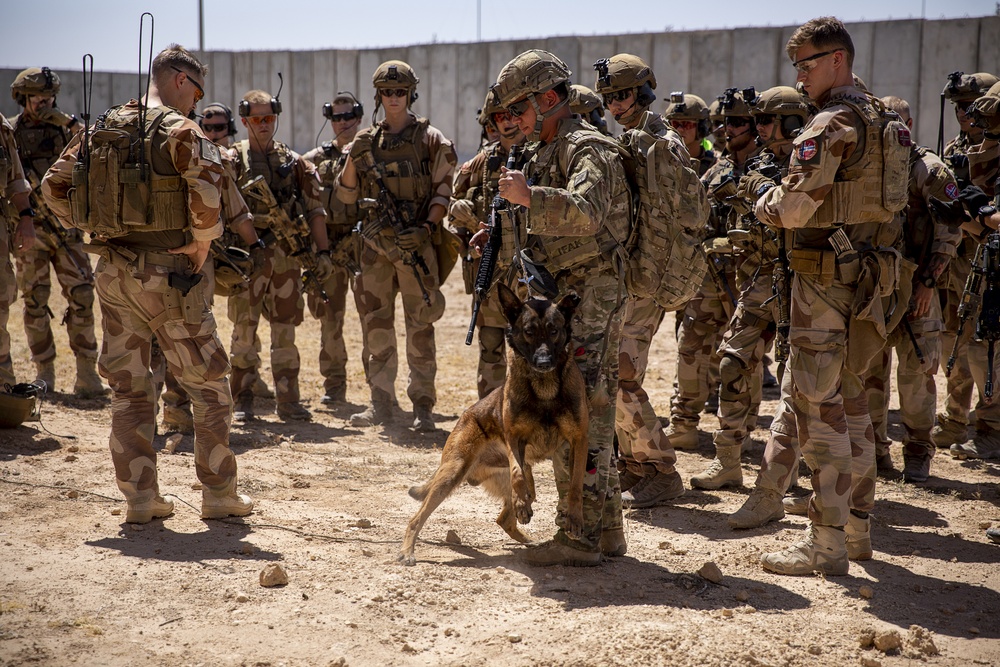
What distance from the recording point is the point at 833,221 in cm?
455

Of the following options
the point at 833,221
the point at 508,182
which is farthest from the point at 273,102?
the point at 833,221

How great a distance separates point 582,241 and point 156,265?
2.41 meters

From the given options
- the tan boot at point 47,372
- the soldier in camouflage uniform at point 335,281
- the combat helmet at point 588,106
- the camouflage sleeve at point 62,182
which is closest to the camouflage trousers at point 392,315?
the soldier in camouflage uniform at point 335,281

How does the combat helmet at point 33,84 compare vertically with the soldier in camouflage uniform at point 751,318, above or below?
above

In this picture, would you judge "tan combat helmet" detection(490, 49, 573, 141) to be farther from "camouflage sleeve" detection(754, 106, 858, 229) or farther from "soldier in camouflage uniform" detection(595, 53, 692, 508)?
"soldier in camouflage uniform" detection(595, 53, 692, 508)

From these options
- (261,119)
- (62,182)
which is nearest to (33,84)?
(261,119)

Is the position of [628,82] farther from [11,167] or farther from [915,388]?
[11,167]

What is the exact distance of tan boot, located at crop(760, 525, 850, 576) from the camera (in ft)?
15.6

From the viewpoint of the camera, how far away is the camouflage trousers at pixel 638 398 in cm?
573

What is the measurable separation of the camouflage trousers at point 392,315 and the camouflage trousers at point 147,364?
300 cm

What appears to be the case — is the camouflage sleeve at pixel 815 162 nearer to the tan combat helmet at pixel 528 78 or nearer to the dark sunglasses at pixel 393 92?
the tan combat helmet at pixel 528 78

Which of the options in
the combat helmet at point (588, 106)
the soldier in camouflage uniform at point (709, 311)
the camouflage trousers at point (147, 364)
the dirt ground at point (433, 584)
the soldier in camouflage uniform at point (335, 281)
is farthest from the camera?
the soldier in camouflage uniform at point (335, 281)

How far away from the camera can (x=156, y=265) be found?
513cm

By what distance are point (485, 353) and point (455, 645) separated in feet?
13.4
